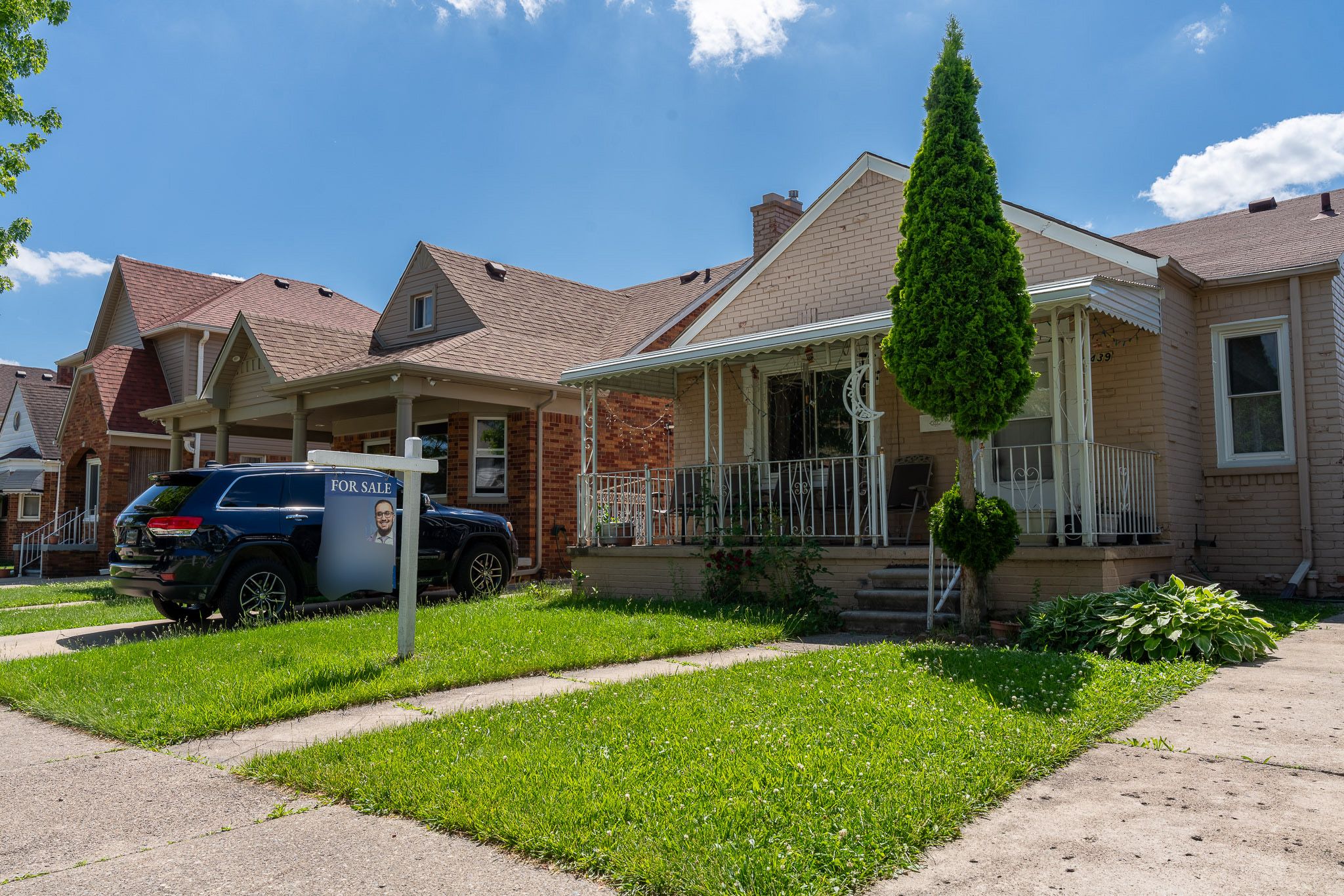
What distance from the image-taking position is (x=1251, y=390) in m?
11.4

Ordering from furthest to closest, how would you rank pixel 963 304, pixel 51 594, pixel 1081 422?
pixel 51 594 → pixel 1081 422 → pixel 963 304

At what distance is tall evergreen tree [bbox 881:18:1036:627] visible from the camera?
7824 mm

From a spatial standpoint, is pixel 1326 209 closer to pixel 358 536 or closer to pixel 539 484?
pixel 539 484

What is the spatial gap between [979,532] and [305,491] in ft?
23.8

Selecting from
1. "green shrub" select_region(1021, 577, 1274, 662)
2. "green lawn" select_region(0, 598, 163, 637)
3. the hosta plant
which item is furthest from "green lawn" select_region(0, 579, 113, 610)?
the hosta plant

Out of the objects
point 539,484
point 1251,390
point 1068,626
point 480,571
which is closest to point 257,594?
point 480,571

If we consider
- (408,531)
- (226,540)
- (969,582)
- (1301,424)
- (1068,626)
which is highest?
(1301,424)

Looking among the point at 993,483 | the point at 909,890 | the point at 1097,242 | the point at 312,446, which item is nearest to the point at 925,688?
the point at 909,890

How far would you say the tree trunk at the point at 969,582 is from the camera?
8039 mm

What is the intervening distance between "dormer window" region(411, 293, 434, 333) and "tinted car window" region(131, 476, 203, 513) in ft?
27.5

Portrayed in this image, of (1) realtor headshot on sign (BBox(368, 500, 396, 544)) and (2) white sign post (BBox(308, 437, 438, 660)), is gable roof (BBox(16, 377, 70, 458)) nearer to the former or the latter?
(1) realtor headshot on sign (BBox(368, 500, 396, 544))

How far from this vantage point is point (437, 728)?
5.44 m

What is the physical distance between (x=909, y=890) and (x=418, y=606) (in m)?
9.28

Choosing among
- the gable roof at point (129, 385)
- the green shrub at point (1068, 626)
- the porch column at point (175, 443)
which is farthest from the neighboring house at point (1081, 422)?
the gable roof at point (129, 385)
